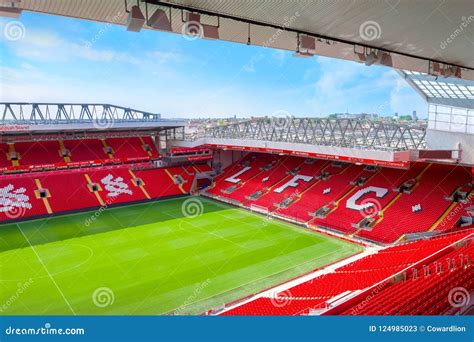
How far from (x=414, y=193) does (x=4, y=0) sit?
69.6 ft

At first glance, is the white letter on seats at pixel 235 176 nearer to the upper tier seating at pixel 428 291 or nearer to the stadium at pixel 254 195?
the stadium at pixel 254 195

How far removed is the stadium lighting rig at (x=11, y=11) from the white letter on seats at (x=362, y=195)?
1965 centimetres

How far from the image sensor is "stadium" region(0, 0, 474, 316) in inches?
275

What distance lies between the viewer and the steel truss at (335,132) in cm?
1891

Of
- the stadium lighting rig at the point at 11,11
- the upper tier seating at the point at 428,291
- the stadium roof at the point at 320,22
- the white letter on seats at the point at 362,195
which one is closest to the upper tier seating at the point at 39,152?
the white letter on seats at the point at 362,195

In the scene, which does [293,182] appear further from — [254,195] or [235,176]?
[235,176]

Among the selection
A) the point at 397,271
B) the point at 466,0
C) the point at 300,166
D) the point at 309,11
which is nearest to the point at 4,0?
the point at 309,11

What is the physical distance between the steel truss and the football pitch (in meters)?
5.84

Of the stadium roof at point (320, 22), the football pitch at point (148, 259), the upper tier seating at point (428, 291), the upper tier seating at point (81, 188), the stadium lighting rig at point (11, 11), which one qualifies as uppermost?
the stadium roof at point (320, 22)

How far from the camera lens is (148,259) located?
55.5 feet

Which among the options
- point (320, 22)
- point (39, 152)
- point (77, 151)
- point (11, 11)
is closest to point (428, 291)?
point (320, 22)

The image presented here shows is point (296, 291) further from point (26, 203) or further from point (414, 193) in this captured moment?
point (26, 203)

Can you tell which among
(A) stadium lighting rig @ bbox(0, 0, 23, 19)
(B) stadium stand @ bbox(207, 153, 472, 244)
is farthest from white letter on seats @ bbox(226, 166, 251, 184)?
(A) stadium lighting rig @ bbox(0, 0, 23, 19)

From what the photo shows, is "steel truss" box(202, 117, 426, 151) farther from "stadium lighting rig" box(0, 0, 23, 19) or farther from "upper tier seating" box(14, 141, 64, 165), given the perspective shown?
"stadium lighting rig" box(0, 0, 23, 19)
